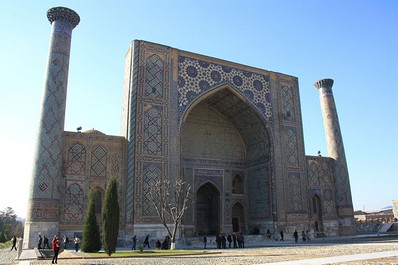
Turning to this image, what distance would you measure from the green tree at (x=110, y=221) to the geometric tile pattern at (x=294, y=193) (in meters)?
9.92

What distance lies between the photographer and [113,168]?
45.9 feet

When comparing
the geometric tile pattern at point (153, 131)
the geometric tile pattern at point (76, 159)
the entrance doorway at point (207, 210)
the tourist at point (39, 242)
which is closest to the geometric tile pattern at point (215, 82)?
the geometric tile pattern at point (153, 131)

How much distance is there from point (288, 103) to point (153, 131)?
7997mm

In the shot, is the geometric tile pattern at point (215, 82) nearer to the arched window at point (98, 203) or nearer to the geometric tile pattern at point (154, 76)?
the geometric tile pattern at point (154, 76)

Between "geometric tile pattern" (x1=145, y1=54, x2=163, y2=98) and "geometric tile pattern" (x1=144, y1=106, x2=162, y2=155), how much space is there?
724 mm

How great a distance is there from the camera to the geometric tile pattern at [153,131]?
14.4 meters

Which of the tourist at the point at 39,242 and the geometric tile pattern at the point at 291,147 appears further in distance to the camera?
the geometric tile pattern at the point at 291,147

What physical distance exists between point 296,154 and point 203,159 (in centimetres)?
472

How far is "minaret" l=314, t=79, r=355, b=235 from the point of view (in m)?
18.6

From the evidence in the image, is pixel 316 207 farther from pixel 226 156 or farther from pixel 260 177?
pixel 226 156

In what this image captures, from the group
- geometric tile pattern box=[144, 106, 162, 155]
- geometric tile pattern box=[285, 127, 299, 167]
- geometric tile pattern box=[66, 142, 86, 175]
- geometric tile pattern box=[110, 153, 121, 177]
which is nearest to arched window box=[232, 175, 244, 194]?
geometric tile pattern box=[285, 127, 299, 167]

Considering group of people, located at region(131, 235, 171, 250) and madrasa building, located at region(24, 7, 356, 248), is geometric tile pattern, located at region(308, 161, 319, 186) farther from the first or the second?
group of people, located at region(131, 235, 171, 250)

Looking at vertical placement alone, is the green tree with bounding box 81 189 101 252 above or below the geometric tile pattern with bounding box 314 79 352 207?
below

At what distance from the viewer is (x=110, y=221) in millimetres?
9305
